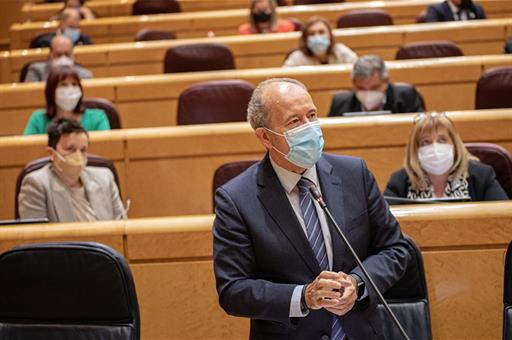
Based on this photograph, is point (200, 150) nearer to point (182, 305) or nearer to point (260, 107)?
point (182, 305)

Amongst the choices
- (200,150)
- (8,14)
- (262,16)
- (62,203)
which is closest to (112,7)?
(8,14)

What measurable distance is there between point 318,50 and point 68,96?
1193mm

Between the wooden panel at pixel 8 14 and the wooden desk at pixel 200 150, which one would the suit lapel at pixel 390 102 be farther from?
the wooden panel at pixel 8 14

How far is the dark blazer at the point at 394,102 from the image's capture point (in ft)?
10.8

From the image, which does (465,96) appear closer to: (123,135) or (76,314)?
(123,135)

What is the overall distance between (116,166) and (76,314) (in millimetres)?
1375

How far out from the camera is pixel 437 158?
2455mm

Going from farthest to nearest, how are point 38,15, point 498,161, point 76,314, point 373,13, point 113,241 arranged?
point 38,15
point 373,13
point 498,161
point 113,241
point 76,314

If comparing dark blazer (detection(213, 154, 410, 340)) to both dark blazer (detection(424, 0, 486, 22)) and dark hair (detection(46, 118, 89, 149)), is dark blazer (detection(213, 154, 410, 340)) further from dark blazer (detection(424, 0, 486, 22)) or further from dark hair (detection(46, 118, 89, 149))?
dark blazer (detection(424, 0, 486, 22))

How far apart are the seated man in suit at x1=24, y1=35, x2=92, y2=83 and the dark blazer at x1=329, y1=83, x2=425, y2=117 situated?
4.77ft

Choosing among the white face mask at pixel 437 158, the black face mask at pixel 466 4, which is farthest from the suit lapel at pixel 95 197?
the black face mask at pixel 466 4

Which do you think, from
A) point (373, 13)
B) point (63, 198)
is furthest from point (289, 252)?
point (373, 13)

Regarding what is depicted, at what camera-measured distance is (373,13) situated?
5000 millimetres

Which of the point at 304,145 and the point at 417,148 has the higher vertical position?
the point at 304,145
